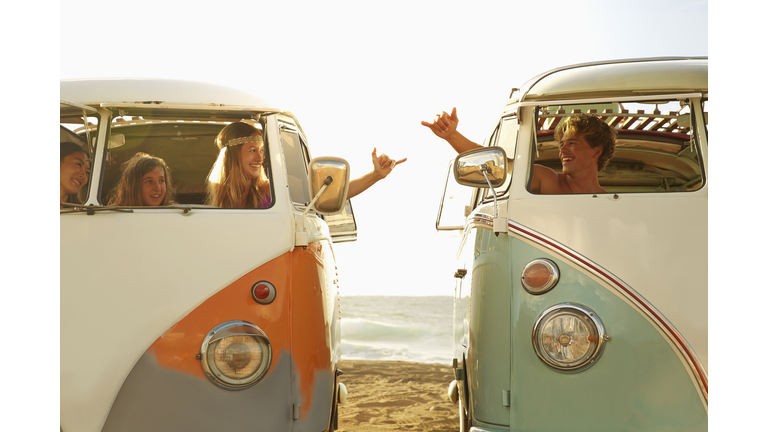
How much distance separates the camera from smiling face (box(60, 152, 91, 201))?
3.03 m

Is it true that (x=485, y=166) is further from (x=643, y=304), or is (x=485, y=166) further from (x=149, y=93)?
(x=149, y=93)

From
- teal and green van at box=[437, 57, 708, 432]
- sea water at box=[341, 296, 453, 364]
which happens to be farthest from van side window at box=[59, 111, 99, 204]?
sea water at box=[341, 296, 453, 364]

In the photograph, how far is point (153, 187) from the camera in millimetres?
3156

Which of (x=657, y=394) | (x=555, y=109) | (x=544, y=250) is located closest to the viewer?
(x=657, y=394)

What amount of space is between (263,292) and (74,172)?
1.27 metres

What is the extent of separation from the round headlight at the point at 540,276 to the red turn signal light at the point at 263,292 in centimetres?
118

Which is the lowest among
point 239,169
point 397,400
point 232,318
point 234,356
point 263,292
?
point 397,400

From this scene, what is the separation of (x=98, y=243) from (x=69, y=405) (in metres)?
0.69

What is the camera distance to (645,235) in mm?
2854

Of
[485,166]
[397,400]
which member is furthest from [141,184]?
[397,400]

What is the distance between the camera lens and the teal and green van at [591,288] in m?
2.70

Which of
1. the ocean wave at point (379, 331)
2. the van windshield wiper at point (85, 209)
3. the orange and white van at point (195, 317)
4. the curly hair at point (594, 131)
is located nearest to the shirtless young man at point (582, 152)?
the curly hair at point (594, 131)

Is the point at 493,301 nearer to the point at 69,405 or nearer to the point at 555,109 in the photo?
the point at 555,109

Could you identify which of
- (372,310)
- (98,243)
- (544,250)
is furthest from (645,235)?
(372,310)
